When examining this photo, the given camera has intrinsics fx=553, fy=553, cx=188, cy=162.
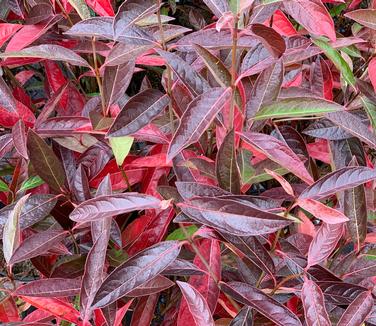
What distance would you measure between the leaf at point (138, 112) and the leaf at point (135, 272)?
0.16 m

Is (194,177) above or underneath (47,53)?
underneath

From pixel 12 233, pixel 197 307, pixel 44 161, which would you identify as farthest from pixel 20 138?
pixel 197 307

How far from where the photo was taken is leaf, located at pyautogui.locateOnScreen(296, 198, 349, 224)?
2.23 feet

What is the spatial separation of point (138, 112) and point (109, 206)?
16 cm

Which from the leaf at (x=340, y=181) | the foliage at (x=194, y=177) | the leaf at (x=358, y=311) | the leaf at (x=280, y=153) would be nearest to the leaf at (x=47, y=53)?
the foliage at (x=194, y=177)

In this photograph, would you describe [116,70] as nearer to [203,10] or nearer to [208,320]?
[208,320]

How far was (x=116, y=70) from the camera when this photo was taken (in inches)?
33.7

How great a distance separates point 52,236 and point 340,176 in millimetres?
427

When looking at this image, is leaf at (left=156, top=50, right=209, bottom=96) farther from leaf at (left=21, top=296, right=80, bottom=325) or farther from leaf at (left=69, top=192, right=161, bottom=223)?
leaf at (left=21, top=296, right=80, bottom=325)

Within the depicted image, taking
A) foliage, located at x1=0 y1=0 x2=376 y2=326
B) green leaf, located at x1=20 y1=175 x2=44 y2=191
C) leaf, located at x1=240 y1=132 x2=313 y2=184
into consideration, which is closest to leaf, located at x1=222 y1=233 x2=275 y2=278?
foliage, located at x1=0 y1=0 x2=376 y2=326

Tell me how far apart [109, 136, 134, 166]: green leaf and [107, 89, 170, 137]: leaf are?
6cm

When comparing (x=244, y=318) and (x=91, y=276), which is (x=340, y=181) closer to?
(x=244, y=318)

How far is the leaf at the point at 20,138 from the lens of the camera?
818 mm

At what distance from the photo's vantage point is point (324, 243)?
2.49 ft
